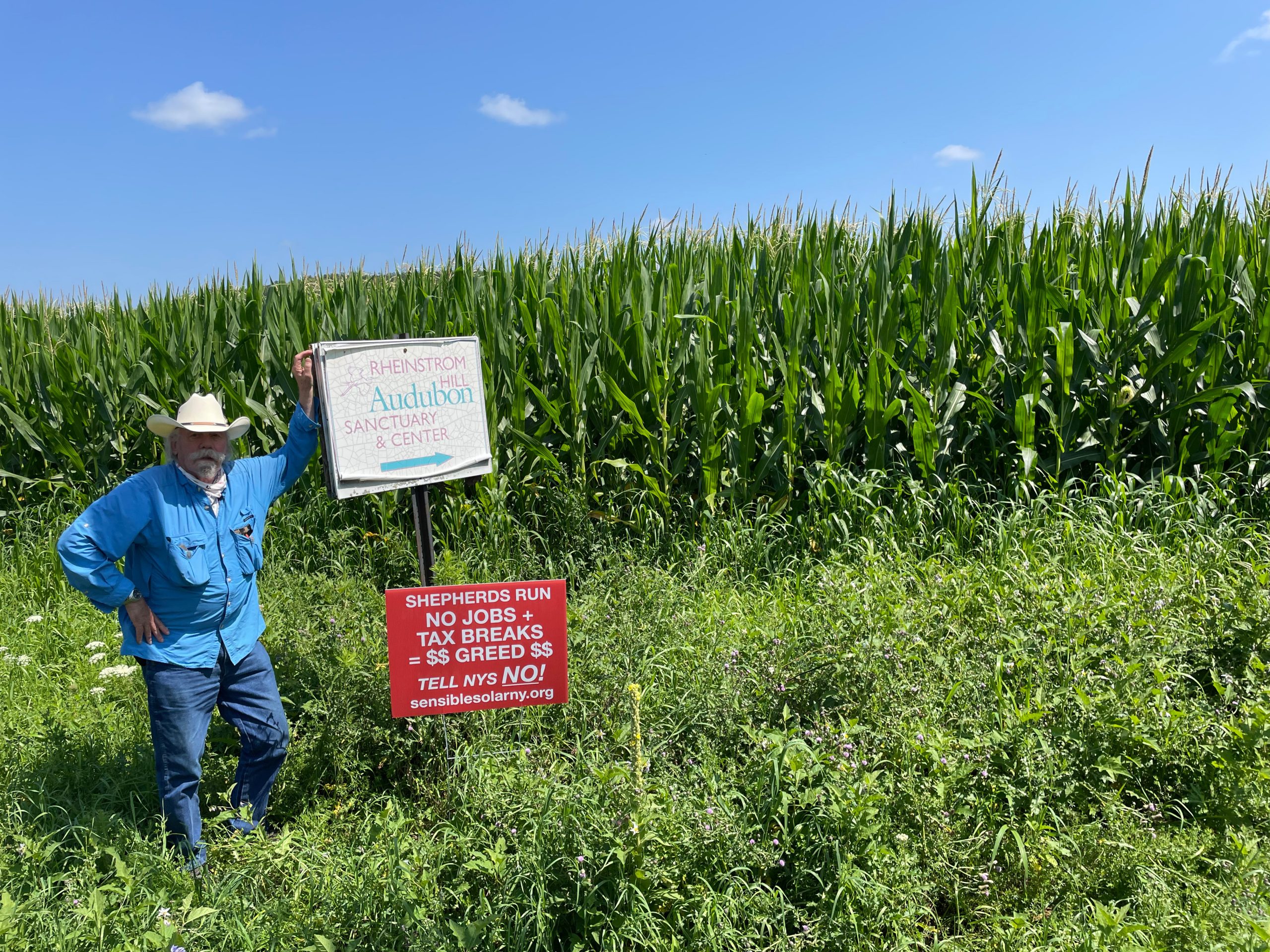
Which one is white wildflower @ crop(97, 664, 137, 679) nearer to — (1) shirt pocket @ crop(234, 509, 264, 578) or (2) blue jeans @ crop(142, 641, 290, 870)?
(2) blue jeans @ crop(142, 641, 290, 870)

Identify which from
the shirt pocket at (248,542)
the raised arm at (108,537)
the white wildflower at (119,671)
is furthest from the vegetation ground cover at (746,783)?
the raised arm at (108,537)

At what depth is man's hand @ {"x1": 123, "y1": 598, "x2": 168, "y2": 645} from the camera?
2.91 metres

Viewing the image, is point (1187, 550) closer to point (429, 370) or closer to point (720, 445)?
point (720, 445)

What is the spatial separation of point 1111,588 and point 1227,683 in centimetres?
63

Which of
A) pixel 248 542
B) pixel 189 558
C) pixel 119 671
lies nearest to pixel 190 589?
pixel 189 558

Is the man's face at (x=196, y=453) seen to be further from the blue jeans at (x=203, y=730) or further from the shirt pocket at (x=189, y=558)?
the blue jeans at (x=203, y=730)

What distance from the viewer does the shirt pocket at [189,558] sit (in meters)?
2.89

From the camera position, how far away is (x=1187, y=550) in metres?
4.75

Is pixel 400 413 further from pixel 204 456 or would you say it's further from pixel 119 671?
pixel 119 671

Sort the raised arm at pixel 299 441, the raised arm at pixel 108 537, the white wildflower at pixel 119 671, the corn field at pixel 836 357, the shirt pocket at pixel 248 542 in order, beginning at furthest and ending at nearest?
the corn field at pixel 836 357, the white wildflower at pixel 119 671, the raised arm at pixel 299 441, the shirt pocket at pixel 248 542, the raised arm at pixel 108 537

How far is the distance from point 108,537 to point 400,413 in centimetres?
116

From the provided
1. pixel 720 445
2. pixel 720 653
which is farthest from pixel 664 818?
pixel 720 445

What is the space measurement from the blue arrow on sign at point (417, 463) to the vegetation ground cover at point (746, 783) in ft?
2.57

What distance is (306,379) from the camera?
136 inches
